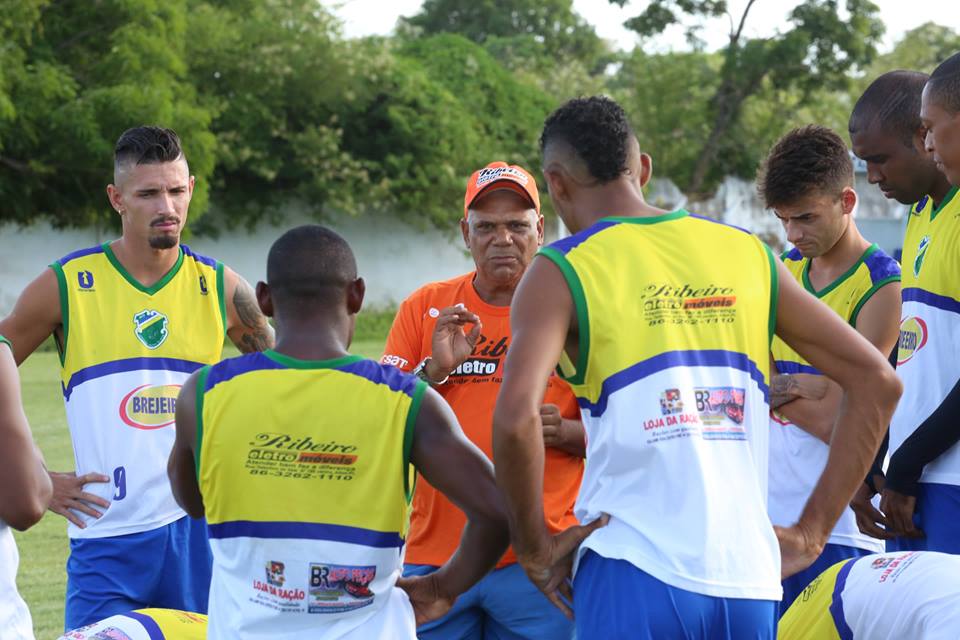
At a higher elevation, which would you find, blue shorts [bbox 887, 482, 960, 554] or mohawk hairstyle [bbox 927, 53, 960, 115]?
mohawk hairstyle [bbox 927, 53, 960, 115]

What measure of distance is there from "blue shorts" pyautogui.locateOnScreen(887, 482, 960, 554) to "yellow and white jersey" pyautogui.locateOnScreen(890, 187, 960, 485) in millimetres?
46

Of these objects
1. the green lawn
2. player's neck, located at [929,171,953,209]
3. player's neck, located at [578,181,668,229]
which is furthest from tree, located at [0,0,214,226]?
player's neck, located at [578,181,668,229]

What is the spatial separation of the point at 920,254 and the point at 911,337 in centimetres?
33

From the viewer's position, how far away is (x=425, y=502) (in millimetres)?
4512

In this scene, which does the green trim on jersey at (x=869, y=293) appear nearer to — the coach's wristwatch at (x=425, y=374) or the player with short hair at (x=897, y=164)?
the player with short hair at (x=897, y=164)

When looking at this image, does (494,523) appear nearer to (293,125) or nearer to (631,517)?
(631,517)

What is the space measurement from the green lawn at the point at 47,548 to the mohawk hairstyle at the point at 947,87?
5.99 meters

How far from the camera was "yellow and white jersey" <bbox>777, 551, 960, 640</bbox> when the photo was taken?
127 inches

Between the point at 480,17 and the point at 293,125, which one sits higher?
the point at 480,17

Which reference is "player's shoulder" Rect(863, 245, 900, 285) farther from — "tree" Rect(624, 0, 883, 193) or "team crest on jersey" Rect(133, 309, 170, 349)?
"tree" Rect(624, 0, 883, 193)

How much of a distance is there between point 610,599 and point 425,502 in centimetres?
146

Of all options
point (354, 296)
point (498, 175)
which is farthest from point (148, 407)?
point (354, 296)

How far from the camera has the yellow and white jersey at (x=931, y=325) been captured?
440cm

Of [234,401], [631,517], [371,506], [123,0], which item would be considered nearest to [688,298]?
[631,517]
